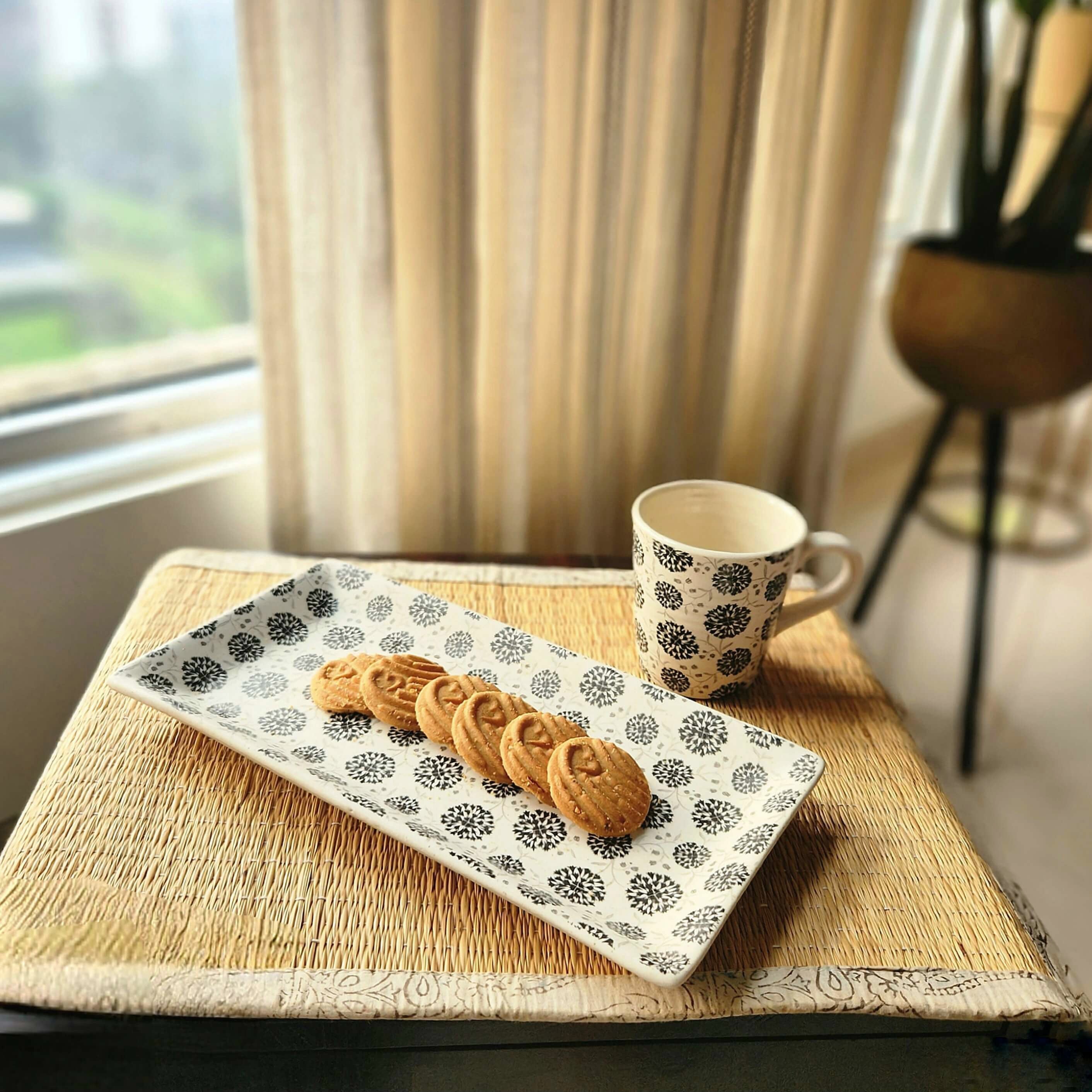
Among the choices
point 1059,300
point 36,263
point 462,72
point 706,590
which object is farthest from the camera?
point 1059,300

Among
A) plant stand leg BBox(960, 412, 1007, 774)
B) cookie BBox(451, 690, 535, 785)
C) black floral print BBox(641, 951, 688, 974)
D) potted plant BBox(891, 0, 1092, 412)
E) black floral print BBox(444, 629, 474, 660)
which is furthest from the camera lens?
plant stand leg BBox(960, 412, 1007, 774)

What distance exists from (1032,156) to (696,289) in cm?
96

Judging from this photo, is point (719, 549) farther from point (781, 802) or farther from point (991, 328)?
point (991, 328)

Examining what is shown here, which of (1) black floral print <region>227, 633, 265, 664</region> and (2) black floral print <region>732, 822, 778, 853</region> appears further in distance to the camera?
(1) black floral print <region>227, 633, 265, 664</region>

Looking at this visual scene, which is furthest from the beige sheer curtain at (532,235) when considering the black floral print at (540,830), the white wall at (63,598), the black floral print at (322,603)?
the black floral print at (540,830)

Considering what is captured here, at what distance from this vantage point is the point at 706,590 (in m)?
0.55

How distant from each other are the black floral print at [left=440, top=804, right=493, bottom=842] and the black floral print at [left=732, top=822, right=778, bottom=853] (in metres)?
0.12

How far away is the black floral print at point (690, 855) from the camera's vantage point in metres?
0.45

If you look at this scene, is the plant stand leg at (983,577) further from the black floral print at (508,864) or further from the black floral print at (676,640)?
the black floral print at (508,864)

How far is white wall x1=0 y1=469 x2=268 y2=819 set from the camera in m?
0.78

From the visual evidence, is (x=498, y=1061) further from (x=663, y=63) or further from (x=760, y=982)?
(x=663, y=63)

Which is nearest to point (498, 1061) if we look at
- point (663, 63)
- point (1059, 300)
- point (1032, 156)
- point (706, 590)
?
point (706, 590)

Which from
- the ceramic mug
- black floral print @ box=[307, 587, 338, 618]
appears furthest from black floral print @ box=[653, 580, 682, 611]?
black floral print @ box=[307, 587, 338, 618]

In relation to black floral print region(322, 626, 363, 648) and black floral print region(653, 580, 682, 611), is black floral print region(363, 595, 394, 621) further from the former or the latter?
black floral print region(653, 580, 682, 611)
